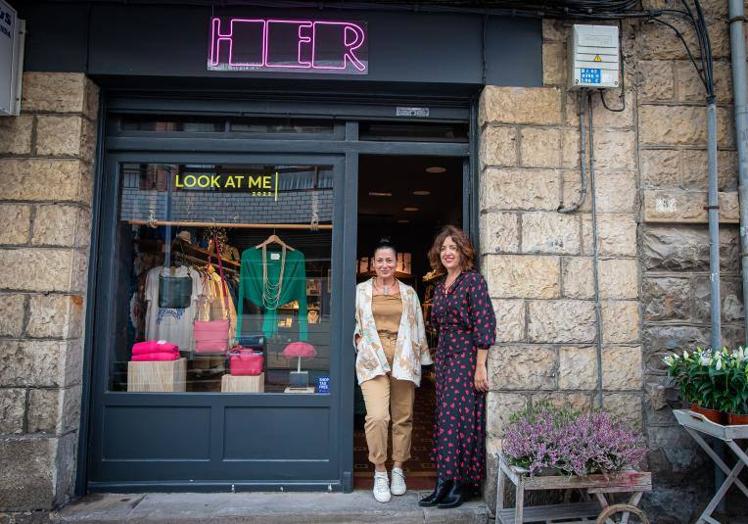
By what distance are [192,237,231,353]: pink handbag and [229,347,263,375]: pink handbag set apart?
Result: 0.10 m

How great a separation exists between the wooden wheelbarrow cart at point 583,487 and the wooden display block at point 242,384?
6.51 ft

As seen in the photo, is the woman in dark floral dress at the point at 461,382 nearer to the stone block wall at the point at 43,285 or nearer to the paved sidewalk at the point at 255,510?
the paved sidewalk at the point at 255,510

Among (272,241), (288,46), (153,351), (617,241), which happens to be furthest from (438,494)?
(288,46)

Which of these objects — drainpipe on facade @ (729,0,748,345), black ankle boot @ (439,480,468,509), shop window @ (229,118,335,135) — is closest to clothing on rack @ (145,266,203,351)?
shop window @ (229,118,335,135)

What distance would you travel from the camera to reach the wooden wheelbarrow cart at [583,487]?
10.3ft

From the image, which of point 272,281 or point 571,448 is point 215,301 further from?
point 571,448

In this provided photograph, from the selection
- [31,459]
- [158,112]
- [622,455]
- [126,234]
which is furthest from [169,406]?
[622,455]

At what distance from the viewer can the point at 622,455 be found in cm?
315

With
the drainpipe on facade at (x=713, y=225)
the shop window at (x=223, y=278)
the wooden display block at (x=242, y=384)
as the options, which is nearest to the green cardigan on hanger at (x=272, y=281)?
the shop window at (x=223, y=278)

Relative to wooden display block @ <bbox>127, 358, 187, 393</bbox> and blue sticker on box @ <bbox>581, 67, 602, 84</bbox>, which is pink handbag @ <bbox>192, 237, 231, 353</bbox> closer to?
wooden display block @ <bbox>127, 358, 187, 393</bbox>

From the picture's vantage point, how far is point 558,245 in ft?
13.0

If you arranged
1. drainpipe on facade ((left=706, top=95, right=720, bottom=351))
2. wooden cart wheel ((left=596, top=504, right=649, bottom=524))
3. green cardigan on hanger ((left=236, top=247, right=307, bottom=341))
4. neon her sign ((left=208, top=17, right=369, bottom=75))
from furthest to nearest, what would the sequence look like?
green cardigan on hanger ((left=236, top=247, right=307, bottom=341)) → neon her sign ((left=208, top=17, right=369, bottom=75)) → drainpipe on facade ((left=706, top=95, right=720, bottom=351)) → wooden cart wheel ((left=596, top=504, right=649, bottom=524))

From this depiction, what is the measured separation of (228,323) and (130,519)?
5.08 ft

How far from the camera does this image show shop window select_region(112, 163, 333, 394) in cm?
430
